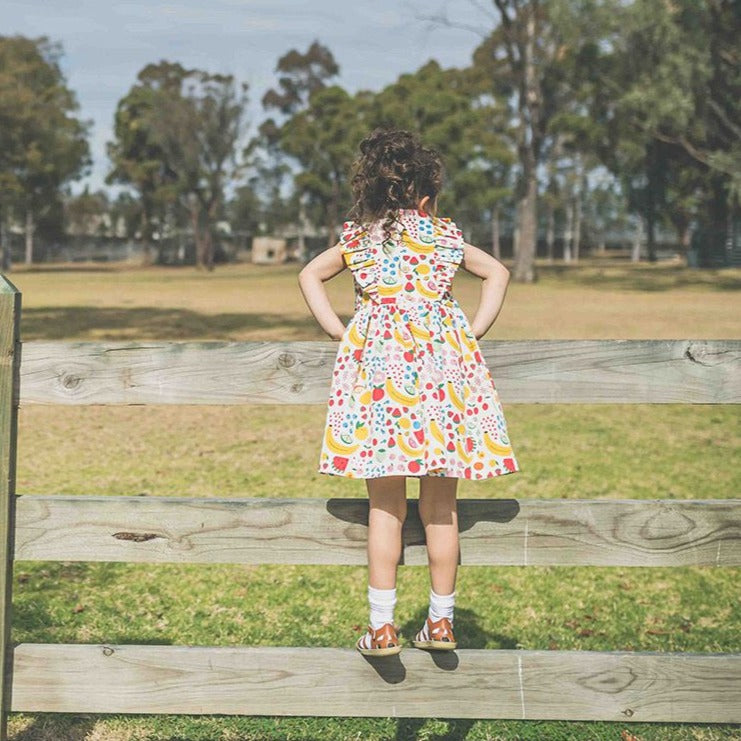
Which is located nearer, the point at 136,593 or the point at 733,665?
the point at 733,665

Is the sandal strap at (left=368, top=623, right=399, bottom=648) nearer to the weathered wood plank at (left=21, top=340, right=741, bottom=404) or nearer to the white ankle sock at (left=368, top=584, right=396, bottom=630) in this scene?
the white ankle sock at (left=368, top=584, right=396, bottom=630)

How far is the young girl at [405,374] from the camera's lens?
310 centimetres

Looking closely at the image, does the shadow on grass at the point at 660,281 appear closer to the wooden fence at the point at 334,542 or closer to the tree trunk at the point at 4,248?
the wooden fence at the point at 334,542

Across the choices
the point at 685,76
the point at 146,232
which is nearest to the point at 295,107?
the point at 146,232

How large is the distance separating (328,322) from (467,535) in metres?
0.83

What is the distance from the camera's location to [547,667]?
326cm

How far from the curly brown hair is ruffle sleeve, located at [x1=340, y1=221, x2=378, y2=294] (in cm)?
7

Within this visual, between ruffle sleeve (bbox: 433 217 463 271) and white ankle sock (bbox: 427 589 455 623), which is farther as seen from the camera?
ruffle sleeve (bbox: 433 217 463 271)

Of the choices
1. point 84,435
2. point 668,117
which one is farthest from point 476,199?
point 84,435

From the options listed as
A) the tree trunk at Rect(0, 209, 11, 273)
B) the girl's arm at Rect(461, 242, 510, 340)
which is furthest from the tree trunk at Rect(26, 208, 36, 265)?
the girl's arm at Rect(461, 242, 510, 340)

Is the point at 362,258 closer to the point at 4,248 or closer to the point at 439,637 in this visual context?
the point at 439,637

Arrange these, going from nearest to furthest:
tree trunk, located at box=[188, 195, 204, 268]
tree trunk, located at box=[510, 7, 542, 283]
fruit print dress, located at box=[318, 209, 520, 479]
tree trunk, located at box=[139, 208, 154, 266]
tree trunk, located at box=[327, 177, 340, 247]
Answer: fruit print dress, located at box=[318, 209, 520, 479] → tree trunk, located at box=[510, 7, 542, 283] → tree trunk, located at box=[327, 177, 340, 247] → tree trunk, located at box=[188, 195, 204, 268] → tree trunk, located at box=[139, 208, 154, 266]

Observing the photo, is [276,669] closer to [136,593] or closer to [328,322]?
[328,322]

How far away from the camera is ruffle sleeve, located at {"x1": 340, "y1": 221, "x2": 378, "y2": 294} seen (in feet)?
10.8
